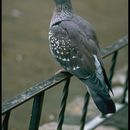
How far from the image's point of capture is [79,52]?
370 centimetres

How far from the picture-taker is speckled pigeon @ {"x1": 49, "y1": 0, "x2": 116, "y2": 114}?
11.8 ft

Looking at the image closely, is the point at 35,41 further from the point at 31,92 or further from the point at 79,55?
the point at 31,92

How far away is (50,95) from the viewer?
21.8 ft

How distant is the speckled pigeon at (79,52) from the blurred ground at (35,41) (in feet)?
6.93

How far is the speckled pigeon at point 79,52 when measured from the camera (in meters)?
3.58

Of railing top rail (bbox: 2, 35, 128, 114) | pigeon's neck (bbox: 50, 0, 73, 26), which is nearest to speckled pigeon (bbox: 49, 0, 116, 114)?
pigeon's neck (bbox: 50, 0, 73, 26)

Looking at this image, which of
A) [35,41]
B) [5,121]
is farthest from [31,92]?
[35,41]

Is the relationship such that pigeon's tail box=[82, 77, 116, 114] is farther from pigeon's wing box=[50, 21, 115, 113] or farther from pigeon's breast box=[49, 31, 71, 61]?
pigeon's breast box=[49, 31, 71, 61]

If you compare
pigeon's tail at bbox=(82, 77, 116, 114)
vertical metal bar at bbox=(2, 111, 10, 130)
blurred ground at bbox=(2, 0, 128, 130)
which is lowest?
blurred ground at bbox=(2, 0, 128, 130)

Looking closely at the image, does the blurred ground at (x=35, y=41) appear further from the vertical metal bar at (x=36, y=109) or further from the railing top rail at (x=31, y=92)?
the vertical metal bar at (x=36, y=109)

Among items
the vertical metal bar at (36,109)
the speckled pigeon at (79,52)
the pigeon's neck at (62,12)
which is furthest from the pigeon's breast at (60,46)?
the vertical metal bar at (36,109)

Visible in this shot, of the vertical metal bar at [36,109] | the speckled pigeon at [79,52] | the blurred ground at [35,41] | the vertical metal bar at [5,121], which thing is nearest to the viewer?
the vertical metal bar at [5,121]

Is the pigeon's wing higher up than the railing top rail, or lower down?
lower down

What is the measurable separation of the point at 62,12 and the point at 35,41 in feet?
13.8
